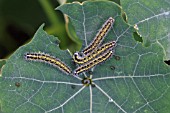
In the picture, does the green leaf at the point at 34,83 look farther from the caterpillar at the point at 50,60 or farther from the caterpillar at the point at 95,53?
the caterpillar at the point at 95,53

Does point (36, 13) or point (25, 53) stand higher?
point (25, 53)

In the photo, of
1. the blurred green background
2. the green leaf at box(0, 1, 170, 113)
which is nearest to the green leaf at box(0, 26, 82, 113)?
the green leaf at box(0, 1, 170, 113)

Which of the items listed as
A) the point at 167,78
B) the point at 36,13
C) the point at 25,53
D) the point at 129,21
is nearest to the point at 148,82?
the point at 167,78

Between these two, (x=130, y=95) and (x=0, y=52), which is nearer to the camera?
(x=130, y=95)

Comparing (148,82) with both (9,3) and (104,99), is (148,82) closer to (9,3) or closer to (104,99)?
(104,99)

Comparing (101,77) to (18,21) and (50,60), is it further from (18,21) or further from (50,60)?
(18,21)

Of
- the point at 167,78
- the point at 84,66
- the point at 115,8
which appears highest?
the point at 115,8
